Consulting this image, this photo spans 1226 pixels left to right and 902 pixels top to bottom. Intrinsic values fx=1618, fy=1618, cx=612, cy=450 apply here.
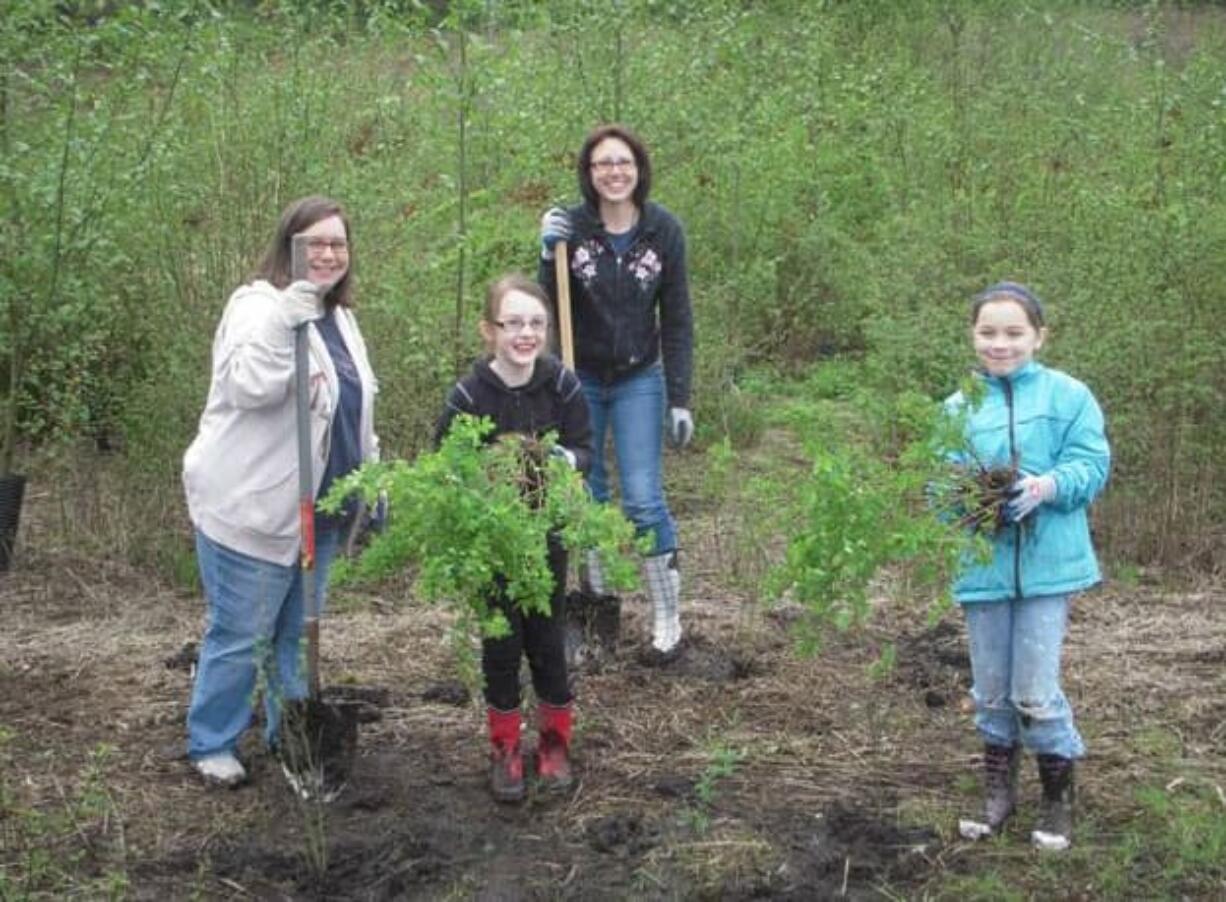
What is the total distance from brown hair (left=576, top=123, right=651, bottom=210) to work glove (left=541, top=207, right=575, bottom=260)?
11cm

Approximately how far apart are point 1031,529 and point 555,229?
2.21 m

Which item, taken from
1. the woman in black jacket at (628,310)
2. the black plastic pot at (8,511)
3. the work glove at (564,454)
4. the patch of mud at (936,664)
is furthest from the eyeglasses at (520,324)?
the black plastic pot at (8,511)

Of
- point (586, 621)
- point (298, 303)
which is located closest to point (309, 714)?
point (298, 303)

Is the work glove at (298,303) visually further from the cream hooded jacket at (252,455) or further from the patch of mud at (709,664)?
the patch of mud at (709,664)

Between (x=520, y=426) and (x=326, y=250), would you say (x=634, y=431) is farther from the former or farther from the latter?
(x=326, y=250)

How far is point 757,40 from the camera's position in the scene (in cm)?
1117

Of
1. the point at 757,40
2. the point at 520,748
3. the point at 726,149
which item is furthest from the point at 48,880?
the point at 757,40

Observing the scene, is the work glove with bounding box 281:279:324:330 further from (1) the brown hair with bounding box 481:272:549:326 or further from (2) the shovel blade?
(2) the shovel blade

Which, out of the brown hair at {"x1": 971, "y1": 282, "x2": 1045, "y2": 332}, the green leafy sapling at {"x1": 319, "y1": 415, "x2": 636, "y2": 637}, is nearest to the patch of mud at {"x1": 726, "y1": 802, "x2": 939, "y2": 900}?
the green leafy sapling at {"x1": 319, "y1": 415, "x2": 636, "y2": 637}

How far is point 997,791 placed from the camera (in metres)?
4.54

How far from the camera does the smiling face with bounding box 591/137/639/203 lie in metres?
5.64

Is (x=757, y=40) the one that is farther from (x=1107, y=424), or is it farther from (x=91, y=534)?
(x=91, y=534)

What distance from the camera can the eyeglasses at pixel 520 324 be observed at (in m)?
4.61

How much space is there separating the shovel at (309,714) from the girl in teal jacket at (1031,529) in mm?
1779
